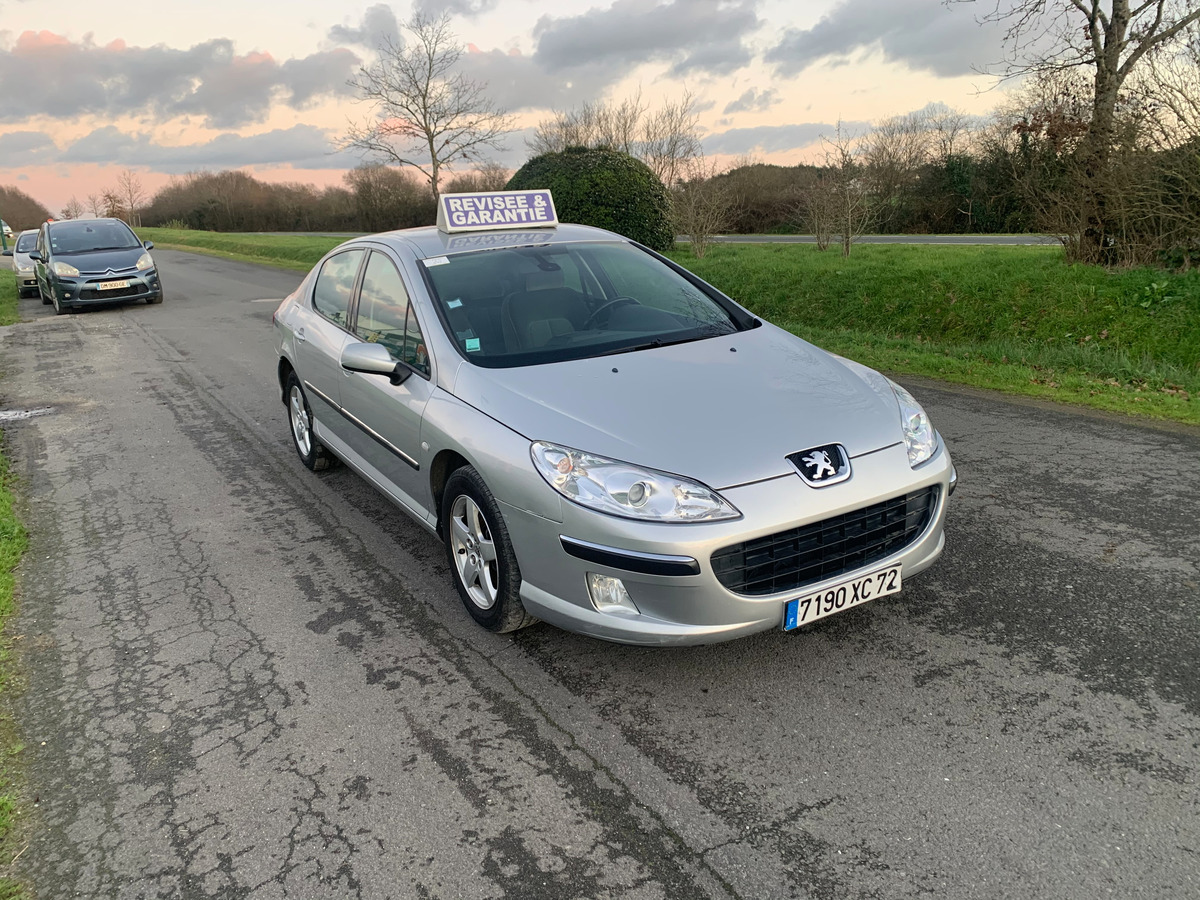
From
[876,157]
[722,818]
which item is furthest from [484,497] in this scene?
[876,157]

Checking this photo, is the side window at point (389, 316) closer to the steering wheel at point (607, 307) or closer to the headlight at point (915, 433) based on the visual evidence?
the steering wheel at point (607, 307)

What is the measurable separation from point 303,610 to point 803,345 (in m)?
2.76

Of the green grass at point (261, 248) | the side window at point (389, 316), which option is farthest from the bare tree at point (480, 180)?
the side window at point (389, 316)

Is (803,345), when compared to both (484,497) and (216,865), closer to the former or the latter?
(484,497)

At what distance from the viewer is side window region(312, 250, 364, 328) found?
524cm

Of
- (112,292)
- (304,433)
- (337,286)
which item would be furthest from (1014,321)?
(112,292)

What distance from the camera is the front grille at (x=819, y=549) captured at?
3.03 m

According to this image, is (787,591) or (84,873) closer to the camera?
(84,873)

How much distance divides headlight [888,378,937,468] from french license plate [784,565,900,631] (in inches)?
18.4

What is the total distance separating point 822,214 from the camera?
16828 mm

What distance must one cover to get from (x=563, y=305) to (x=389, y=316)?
0.96 meters

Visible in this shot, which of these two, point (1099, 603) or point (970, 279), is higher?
point (970, 279)

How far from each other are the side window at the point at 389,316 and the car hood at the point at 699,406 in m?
0.51

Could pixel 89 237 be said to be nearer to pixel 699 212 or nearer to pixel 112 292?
pixel 112 292
